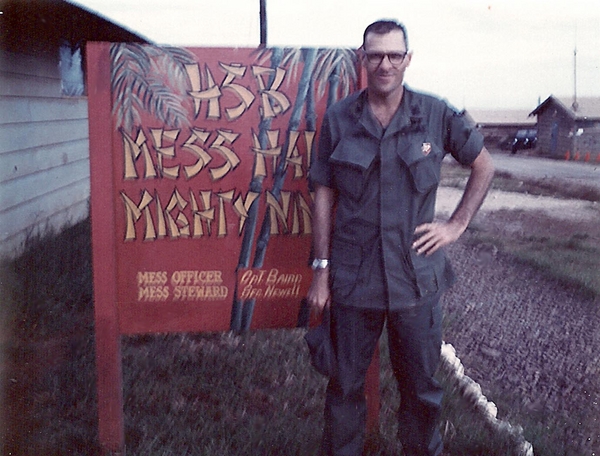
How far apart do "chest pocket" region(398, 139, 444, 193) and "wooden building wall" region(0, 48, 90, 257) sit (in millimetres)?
4295

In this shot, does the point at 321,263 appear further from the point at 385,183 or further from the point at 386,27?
the point at 386,27

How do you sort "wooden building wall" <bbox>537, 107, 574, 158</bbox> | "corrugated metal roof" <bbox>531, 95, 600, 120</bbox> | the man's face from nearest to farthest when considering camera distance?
the man's face < "corrugated metal roof" <bbox>531, 95, 600, 120</bbox> < "wooden building wall" <bbox>537, 107, 574, 158</bbox>

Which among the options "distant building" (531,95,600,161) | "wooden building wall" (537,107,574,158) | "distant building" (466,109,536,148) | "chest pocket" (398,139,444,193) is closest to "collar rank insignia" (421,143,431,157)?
"chest pocket" (398,139,444,193)

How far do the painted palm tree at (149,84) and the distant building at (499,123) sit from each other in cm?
4093

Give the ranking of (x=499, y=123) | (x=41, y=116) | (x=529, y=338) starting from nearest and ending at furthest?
(x=529, y=338) < (x=41, y=116) < (x=499, y=123)

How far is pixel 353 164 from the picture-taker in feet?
7.63

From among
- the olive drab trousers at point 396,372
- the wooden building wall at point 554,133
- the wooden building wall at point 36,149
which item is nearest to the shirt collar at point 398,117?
the olive drab trousers at point 396,372

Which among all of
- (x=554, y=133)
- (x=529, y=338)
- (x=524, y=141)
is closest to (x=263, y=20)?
(x=529, y=338)

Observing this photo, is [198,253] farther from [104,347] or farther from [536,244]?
[536,244]

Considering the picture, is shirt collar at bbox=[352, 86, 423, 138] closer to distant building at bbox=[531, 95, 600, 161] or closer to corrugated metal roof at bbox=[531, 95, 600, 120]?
distant building at bbox=[531, 95, 600, 161]

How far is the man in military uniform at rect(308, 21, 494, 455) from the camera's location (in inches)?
92.5

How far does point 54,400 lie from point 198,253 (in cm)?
133

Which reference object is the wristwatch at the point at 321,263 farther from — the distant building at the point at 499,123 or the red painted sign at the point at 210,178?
the distant building at the point at 499,123

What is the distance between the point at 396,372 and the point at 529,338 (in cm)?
282
